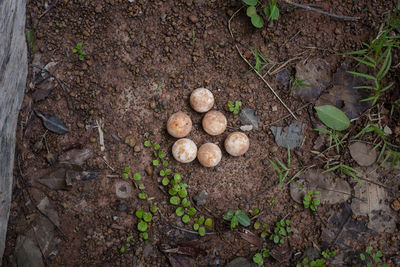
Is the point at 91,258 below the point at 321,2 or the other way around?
below

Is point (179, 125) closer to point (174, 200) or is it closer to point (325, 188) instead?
point (174, 200)

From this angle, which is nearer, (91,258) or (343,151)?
(91,258)

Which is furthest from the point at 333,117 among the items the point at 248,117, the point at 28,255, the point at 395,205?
the point at 28,255

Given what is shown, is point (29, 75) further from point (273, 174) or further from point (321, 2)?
point (321, 2)

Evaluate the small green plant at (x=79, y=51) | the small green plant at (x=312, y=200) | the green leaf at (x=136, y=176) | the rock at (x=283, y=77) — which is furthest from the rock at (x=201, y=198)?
the small green plant at (x=79, y=51)

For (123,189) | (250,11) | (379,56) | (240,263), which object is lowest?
(240,263)

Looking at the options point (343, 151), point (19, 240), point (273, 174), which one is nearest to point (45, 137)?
point (19, 240)

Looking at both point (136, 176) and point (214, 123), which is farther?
point (136, 176)
